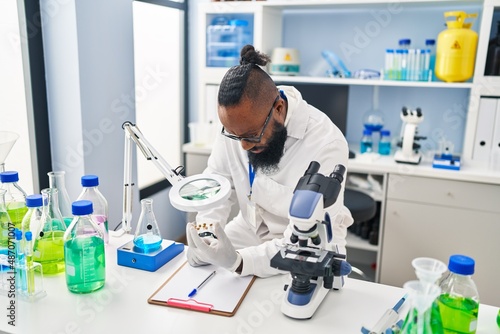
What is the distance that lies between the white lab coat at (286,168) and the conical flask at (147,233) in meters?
0.24

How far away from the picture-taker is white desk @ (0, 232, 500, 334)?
109 cm

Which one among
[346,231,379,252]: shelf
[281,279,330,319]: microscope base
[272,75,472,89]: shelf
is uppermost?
[272,75,472,89]: shelf

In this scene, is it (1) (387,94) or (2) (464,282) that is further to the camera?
(1) (387,94)

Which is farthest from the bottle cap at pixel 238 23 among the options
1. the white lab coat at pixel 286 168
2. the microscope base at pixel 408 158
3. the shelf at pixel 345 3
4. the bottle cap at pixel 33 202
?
the bottle cap at pixel 33 202

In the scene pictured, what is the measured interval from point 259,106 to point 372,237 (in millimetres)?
1690

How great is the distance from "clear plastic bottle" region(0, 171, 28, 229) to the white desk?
0.86 feet

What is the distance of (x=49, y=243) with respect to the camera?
1338 millimetres

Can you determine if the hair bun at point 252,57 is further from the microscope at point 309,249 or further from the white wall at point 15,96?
the white wall at point 15,96

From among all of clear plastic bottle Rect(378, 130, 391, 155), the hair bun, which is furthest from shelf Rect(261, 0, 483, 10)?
the hair bun

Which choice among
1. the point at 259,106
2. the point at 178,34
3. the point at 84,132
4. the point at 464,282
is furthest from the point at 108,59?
the point at 464,282

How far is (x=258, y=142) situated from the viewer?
1464mm

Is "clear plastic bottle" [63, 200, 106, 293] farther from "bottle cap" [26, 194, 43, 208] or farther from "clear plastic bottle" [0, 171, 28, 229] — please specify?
"clear plastic bottle" [0, 171, 28, 229]

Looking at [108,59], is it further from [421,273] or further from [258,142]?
[421,273]

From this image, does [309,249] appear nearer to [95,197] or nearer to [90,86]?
[95,197]
